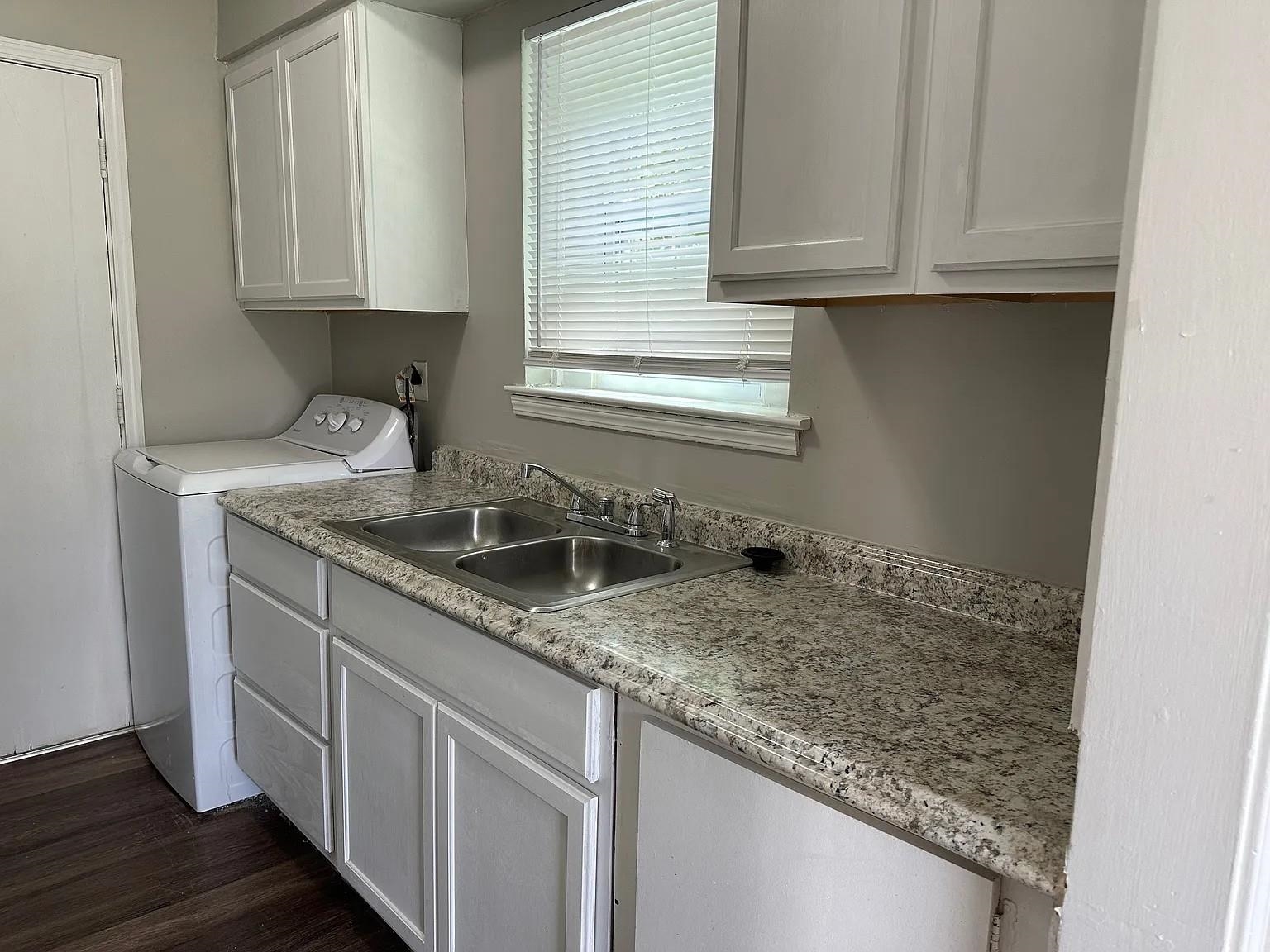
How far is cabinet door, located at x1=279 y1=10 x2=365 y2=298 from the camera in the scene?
2305 mm

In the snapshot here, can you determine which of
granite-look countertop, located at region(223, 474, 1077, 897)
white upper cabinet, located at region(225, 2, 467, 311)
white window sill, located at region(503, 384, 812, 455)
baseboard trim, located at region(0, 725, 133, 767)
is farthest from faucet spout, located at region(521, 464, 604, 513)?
baseboard trim, located at region(0, 725, 133, 767)

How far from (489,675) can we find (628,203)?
1149 mm

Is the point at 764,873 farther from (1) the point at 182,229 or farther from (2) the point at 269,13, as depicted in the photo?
(1) the point at 182,229

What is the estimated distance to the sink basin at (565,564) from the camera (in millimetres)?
1909

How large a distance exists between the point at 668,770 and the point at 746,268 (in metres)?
0.72

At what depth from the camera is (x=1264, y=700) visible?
0.59 metres

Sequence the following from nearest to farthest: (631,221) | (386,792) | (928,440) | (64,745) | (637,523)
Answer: (928,440), (386,792), (637,523), (631,221), (64,745)

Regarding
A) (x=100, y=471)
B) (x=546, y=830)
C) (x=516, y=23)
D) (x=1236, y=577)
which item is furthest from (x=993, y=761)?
(x=100, y=471)

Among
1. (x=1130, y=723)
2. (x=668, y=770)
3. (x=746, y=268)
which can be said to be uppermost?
(x=746, y=268)

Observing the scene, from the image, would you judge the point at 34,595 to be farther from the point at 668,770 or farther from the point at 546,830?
the point at 668,770

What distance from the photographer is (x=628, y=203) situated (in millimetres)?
2090

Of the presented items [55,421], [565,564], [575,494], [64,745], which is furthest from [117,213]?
[565,564]

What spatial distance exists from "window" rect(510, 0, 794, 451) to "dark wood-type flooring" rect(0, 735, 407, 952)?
1373 mm

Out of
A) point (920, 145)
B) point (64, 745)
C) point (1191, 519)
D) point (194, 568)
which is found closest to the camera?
point (1191, 519)
